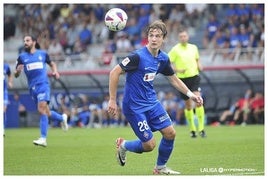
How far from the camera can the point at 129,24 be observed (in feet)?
112

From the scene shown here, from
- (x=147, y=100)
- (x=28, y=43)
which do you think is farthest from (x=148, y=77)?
(x=28, y=43)

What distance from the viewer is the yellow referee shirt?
19125 mm

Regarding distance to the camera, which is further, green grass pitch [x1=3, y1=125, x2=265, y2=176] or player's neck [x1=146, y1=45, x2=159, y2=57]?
green grass pitch [x1=3, y1=125, x2=265, y2=176]

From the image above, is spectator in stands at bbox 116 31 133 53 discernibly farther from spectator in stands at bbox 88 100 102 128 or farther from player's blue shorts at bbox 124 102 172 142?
player's blue shorts at bbox 124 102 172 142

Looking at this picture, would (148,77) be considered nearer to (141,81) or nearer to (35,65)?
(141,81)

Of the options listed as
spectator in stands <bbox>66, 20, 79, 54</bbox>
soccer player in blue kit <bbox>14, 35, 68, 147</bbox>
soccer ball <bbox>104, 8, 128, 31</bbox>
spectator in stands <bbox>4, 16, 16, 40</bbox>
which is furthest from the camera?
spectator in stands <bbox>4, 16, 16, 40</bbox>

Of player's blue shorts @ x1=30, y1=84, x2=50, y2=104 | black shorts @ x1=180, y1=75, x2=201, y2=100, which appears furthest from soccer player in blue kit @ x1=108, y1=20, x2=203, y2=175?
black shorts @ x1=180, y1=75, x2=201, y2=100

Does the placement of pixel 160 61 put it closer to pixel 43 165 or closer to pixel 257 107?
pixel 43 165

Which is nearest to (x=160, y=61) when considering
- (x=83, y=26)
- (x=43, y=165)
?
(x=43, y=165)

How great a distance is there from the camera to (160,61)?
11.4 meters

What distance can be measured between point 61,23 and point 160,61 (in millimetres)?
24960

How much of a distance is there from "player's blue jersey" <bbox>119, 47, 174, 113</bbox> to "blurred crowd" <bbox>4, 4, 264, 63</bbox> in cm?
1865

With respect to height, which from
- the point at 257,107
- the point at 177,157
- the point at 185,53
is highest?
the point at 185,53

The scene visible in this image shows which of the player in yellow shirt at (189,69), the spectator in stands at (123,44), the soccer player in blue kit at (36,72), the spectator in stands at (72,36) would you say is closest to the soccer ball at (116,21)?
the soccer player in blue kit at (36,72)
